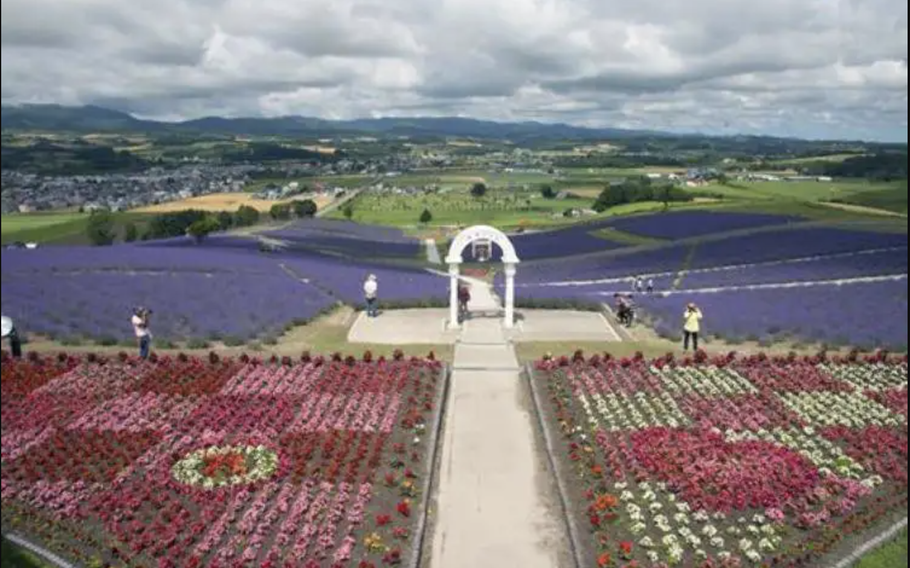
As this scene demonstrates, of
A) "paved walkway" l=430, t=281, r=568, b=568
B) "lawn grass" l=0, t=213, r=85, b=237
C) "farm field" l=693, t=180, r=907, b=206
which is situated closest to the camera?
"paved walkway" l=430, t=281, r=568, b=568

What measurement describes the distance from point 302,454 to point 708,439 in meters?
8.92

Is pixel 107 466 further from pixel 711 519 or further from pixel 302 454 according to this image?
pixel 711 519

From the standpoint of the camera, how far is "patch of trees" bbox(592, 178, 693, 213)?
6938cm

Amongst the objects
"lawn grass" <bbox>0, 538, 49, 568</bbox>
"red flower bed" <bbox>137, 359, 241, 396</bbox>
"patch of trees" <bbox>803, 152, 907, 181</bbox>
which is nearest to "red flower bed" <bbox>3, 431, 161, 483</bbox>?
"lawn grass" <bbox>0, 538, 49, 568</bbox>

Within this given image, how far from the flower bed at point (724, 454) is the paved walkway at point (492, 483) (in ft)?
2.02

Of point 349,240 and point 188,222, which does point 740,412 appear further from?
point 188,222

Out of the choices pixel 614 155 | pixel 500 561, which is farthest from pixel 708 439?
pixel 614 155

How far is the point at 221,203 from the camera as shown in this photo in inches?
3123

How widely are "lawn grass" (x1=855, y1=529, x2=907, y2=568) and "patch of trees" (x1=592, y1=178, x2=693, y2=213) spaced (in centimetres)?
5715

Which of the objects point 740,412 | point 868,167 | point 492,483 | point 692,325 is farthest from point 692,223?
point 492,483

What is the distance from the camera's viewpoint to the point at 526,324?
95.0 feet

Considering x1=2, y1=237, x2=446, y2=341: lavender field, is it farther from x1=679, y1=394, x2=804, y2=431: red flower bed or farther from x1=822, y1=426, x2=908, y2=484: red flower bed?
x1=822, y1=426, x2=908, y2=484: red flower bed

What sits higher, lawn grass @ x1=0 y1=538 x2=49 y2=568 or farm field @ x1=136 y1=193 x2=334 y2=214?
farm field @ x1=136 y1=193 x2=334 y2=214

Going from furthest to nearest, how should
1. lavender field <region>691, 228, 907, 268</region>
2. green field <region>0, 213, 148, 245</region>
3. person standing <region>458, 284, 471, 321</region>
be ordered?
green field <region>0, 213, 148, 245</region> → lavender field <region>691, 228, 907, 268</region> → person standing <region>458, 284, 471, 321</region>
